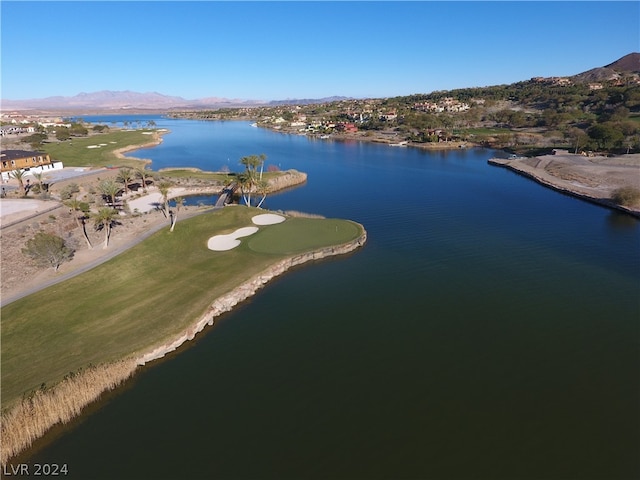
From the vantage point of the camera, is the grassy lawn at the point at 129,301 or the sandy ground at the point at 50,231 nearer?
the grassy lawn at the point at 129,301

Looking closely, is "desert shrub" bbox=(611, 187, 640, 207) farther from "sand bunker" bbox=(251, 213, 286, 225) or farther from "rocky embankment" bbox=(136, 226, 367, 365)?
"sand bunker" bbox=(251, 213, 286, 225)

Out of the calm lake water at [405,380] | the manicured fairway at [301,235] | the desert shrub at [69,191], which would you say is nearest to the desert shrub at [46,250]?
the calm lake water at [405,380]

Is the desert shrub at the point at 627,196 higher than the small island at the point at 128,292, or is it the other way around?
the desert shrub at the point at 627,196

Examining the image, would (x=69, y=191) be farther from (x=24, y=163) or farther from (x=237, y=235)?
(x=237, y=235)

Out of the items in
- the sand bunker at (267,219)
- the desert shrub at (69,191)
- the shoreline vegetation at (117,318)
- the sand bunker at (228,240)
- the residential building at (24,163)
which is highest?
the residential building at (24,163)

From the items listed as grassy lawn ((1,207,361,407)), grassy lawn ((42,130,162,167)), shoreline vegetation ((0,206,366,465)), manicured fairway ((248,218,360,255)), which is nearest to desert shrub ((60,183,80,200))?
grassy lawn ((1,207,361,407))

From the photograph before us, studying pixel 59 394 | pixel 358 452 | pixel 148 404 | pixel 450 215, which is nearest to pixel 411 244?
pixel 450 215

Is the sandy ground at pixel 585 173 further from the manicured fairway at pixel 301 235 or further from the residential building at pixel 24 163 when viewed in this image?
the residential building at pixel 24 163
